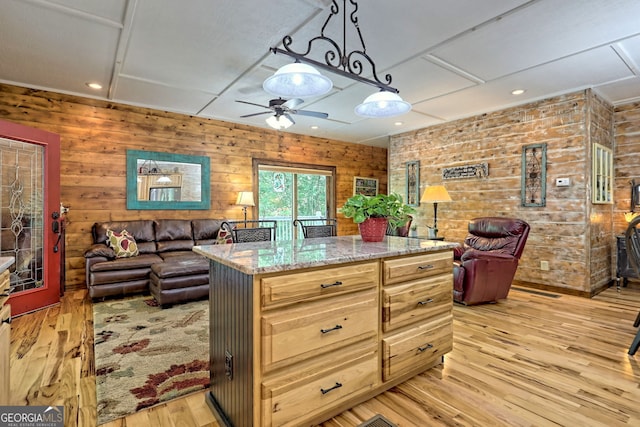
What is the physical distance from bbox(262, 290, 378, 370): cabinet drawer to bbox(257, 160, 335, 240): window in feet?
15.6

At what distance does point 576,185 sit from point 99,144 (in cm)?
655

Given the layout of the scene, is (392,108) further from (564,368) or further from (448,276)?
(564,368)

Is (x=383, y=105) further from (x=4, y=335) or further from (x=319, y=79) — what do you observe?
(x=4, y=335)

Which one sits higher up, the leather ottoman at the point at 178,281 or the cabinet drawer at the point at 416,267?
the cabinet drawer at the point at 416,267

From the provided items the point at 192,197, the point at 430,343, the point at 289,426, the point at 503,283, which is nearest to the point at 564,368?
the point at 430,343

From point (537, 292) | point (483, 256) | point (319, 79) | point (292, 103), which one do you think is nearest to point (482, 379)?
point (483, 256)

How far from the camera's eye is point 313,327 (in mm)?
1525

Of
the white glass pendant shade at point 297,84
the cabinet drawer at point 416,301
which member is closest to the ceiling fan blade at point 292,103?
the white glass pendant shade at point 297,84

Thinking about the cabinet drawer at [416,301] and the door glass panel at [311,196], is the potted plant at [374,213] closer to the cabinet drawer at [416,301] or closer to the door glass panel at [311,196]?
the cabinet drawer at [416,301]

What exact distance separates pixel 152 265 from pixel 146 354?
→ 171 cm

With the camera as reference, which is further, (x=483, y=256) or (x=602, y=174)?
(x=602, y=174)

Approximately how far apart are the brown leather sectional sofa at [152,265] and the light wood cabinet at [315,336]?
2.00m

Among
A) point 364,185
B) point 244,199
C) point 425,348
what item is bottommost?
point 425,348

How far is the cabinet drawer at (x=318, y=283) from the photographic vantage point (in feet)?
4.57
